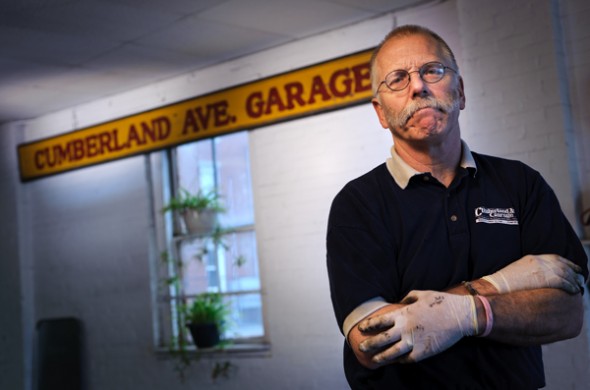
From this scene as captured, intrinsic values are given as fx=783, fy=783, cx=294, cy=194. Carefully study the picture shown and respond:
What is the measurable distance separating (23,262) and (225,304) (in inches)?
91.8

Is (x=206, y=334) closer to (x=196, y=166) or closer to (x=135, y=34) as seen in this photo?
(x=196, y=166)

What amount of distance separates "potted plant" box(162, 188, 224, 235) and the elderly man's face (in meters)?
4.40

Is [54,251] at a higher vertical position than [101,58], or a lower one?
lower

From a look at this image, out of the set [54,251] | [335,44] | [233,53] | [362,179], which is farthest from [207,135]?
[362,179]

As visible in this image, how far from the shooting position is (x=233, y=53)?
5.83 metres

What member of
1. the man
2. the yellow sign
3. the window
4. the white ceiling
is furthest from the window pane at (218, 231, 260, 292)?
the man

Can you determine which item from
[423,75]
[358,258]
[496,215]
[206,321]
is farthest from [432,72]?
[206,321]

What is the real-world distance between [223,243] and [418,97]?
181 inches

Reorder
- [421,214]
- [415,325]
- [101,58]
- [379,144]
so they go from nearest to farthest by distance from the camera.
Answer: [415,325] → [421,214] → [379,144] → [101,58]

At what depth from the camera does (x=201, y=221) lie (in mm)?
6066

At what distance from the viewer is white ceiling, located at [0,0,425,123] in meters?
4.68

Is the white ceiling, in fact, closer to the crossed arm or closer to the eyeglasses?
the eyeglasses

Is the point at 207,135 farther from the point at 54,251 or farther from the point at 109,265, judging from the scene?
the point at 54,251

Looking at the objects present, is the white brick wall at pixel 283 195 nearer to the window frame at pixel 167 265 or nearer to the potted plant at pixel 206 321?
the window frame at pixel 167 265
